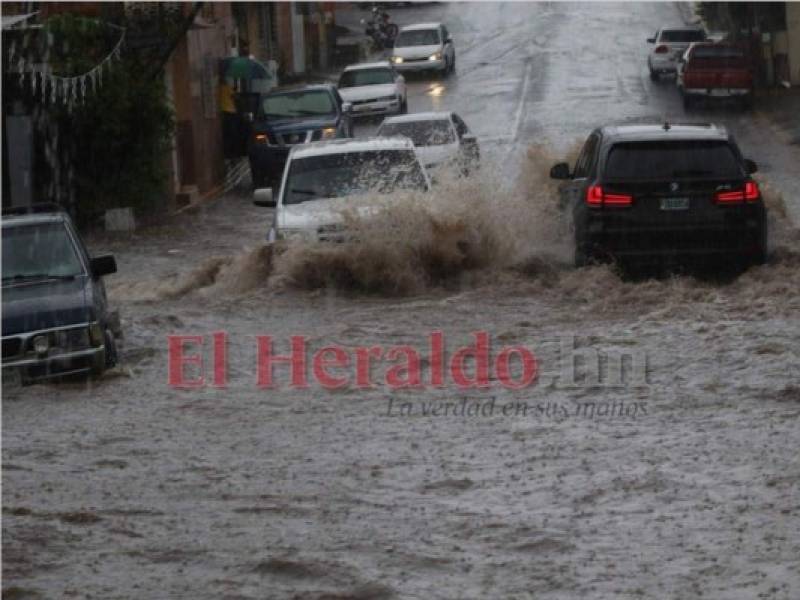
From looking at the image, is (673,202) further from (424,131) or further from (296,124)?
(296,124)

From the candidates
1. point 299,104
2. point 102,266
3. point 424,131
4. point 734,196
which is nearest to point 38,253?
point 102,266

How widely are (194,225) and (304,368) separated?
49.2 feet

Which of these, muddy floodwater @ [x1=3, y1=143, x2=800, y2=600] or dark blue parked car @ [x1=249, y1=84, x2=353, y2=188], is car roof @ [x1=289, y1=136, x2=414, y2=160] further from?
dark blue parked car @ [x1=249, y1=84, x2=353, y2=188]

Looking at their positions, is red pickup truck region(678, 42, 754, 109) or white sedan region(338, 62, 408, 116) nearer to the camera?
red pickup truck region(678, 42, 754, 109)

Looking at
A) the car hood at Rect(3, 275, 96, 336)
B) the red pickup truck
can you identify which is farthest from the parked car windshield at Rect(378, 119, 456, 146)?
the red pickup truck

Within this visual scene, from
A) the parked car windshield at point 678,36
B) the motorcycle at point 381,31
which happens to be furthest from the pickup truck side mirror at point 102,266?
the motorcycle at point 381,31

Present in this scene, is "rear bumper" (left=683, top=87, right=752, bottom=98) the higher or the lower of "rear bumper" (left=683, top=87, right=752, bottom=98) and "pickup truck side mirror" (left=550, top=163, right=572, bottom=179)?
the lower

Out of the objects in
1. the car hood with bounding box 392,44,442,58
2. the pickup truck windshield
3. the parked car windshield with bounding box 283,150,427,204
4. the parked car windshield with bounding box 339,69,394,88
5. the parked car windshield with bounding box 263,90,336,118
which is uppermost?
the parked car windshield with bounding box 283,150,427,204

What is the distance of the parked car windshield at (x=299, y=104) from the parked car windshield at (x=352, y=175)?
48.9 feet

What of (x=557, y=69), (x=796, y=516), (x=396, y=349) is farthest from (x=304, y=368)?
(x=557, y=69)

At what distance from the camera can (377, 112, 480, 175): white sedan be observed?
2783cm

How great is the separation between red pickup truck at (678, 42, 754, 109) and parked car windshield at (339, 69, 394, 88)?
748 centimetres

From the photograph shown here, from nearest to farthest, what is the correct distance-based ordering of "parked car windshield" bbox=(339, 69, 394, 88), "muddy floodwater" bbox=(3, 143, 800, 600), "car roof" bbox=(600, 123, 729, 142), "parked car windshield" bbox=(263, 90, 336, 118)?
"muddy floodwater" bbox=(3, 143, 800, 600)
"car roof" bbox=(600, 123, 729, 142)
"parked car windshield" bbox=(263, 90, 336, 118)
"parked car windshield" bbox=(339, 69, 394, 88)

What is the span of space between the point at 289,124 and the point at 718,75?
1292 cm
